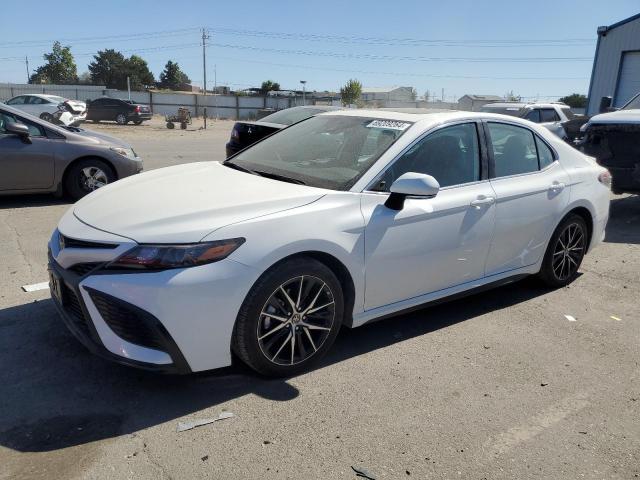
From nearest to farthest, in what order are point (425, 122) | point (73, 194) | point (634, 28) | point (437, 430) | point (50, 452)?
point (50, 452)
point (437, 430)
point (425, 122)
point (73, 194)
point (634, 28)

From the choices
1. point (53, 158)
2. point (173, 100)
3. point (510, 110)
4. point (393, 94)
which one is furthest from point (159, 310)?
point (393, 94)

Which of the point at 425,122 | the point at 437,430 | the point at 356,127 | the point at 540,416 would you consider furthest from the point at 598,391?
the point at 356,127

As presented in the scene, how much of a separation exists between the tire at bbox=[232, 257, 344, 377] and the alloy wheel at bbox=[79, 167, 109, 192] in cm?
576

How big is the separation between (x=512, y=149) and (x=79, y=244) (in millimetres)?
3386

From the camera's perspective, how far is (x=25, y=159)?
24.6 ft

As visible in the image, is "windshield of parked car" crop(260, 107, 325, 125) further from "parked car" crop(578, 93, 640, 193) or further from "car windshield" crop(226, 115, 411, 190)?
"car windshield" crop(226, 115, 411, 190)

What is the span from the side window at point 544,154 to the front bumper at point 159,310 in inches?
117

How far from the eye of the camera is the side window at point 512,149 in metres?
4.44

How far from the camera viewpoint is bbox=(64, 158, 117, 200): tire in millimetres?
7949

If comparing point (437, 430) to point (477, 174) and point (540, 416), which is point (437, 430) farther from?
point (477, 174)

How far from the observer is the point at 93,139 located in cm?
805

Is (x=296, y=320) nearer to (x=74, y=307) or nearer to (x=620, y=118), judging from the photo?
(x=74, y=307)

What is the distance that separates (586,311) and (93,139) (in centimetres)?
674

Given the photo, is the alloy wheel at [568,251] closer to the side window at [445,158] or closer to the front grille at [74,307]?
the side window at [445,158]
